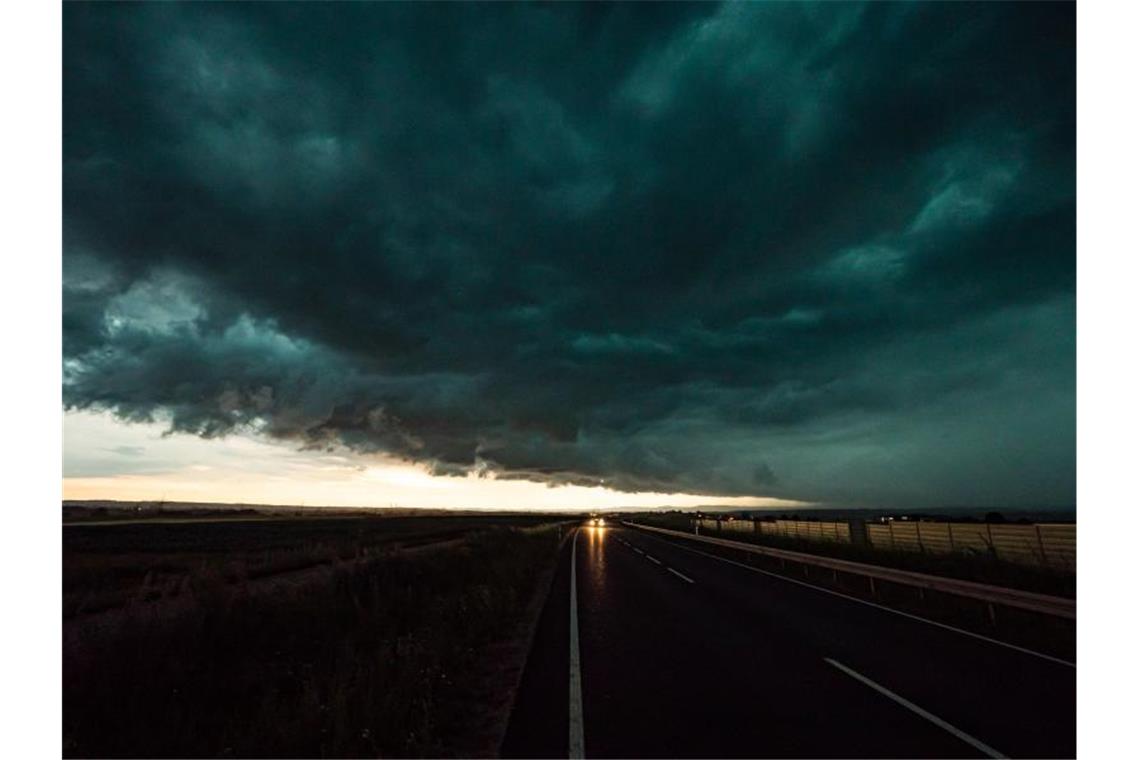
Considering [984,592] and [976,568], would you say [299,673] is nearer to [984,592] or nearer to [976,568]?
[984,592]

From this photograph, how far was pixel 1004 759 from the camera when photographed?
5148 millimetres

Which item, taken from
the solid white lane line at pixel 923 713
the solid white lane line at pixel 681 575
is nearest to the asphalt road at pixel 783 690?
the solid white lane line at pixel 923 713

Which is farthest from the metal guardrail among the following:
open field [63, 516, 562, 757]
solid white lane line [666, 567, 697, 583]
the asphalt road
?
open field [63, 516, 562, 757]

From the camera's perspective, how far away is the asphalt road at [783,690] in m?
5.56

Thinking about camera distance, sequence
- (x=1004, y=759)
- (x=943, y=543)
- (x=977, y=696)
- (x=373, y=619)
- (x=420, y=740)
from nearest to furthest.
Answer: (x=1004, y=759)
(x=420, y=740)
(x=977, y=696)
(x=373, y=619)
(x=943, y=543)

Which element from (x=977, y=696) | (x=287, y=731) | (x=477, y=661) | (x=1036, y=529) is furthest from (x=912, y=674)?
(x=1036, y=529)

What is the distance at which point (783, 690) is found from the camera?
7223 mm

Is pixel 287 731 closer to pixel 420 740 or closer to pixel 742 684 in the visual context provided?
pixel 420 740

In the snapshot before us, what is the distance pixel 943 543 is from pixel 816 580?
1028 centimetres

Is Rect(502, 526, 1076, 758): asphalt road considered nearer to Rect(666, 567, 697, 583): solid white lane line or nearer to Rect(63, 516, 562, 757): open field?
Rect(63, 516, 562, 757): open field

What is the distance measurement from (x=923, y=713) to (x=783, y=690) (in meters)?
1.49

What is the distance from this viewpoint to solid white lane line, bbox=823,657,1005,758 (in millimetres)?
5367

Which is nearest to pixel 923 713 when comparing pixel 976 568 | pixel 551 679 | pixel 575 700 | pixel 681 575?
pixel 575 700
